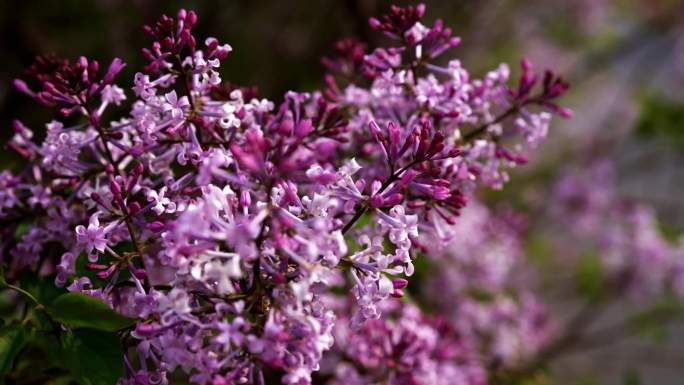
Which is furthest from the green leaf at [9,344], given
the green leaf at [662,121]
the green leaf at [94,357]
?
the green leaf at [662,121]

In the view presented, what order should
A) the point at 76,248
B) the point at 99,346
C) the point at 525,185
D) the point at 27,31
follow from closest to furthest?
1. the point at 99,346
2. the point at 76,248
3. the point at 27,31
4. the point at 525,185

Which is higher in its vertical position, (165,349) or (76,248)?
(76,248)

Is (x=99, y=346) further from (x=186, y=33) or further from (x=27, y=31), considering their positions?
(x=27, y=31)

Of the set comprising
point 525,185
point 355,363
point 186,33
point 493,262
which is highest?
point 525,185

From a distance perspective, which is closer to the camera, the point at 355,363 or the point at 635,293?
the point at 355,363

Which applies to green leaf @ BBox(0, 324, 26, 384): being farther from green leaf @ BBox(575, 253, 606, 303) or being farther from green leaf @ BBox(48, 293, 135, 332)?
green leaf @ BBox(575, 253, 606, 303)

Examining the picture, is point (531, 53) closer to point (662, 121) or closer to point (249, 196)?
point (662, 121)

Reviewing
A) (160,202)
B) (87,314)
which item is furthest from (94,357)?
(160,202)

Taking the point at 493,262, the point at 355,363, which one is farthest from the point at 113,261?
the point at 493,262
